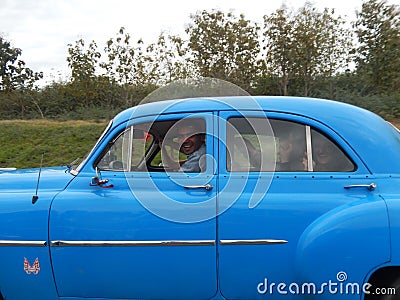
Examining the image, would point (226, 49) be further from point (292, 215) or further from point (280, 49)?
point (292, 215)

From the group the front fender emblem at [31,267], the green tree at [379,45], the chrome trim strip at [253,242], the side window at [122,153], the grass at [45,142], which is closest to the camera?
the chrome trim strip at [253,242]

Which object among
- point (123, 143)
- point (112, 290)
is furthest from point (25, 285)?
point (123, 143)

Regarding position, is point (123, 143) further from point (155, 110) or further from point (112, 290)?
point (112, 290)

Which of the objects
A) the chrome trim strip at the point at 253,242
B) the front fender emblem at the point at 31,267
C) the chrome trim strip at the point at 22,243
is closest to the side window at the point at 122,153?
the chrome trim strip at the point at 22,243

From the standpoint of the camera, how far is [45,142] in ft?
41.4

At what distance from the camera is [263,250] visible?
301 cm

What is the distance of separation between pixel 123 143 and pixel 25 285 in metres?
1.26

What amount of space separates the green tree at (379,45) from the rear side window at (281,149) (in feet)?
39.2

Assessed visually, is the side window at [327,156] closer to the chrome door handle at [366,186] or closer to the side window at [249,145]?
the chrome door handle at [366,186]

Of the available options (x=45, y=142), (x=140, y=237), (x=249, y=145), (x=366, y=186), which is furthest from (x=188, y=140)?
(x=45, y=142)

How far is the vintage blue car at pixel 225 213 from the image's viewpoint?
2.91m

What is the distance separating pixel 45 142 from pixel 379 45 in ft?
34.7

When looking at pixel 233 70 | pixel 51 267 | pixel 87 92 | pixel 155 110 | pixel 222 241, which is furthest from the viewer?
pixel 87 92

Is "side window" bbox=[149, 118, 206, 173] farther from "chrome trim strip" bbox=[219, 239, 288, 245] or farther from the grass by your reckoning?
the grass
